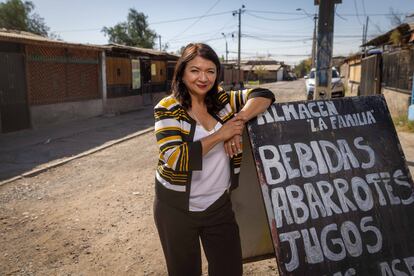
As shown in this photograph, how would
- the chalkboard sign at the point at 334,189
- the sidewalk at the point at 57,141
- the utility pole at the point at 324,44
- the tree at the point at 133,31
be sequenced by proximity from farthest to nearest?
the tree at the point at 133,31 → the sidewalk at the point at 57,141 → the utility pole at the point at 324,44 → the chalkboard sign at the point at 334,189

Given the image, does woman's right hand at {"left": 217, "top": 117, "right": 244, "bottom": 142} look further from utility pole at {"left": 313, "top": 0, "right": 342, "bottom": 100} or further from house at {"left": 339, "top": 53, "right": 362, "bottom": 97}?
house at {"left": 339, "top": 53, "right": 362, "bottom": 97}

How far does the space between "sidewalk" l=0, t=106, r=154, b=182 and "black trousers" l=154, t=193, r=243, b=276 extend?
18.2ft

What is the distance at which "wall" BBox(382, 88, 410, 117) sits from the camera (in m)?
11.5

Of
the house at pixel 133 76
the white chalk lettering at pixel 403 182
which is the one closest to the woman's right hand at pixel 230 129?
the white chalk lettering at pixel 403 182

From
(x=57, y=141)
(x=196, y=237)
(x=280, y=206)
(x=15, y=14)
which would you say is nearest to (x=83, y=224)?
(x=196, y=237)

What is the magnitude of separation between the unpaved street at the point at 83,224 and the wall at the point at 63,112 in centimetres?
564

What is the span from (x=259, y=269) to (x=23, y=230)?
2969 mm

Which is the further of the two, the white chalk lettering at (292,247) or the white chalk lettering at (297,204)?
the white chalk lettering at (297,204)

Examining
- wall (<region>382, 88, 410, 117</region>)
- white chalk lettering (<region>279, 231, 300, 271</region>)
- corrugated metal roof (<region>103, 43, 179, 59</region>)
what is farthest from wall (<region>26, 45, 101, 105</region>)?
wall (<region>382, 88, 410, 117</region>)

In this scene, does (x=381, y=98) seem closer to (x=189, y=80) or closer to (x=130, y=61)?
(x=189, y=80)

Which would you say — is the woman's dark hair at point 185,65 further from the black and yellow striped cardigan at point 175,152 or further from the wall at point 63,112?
the wall at point 63,112

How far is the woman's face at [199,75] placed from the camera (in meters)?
2.10

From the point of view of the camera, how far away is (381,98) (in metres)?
2.74

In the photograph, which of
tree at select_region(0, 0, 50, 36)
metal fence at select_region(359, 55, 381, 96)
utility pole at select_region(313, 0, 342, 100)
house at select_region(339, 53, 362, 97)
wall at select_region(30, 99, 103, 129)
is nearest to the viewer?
utility pole at select_region(313, 0, 342, 100)
